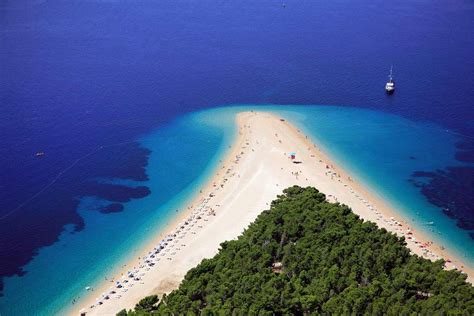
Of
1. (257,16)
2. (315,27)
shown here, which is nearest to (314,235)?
(315,27)

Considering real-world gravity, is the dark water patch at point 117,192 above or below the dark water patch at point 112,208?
above

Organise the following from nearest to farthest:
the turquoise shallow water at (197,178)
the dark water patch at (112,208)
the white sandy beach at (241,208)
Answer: the white sandy beach at (241,208) < the turquoise shallow water at (197,178) < the dark water patch at (112,208)

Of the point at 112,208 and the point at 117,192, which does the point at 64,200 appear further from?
the point at 117,192

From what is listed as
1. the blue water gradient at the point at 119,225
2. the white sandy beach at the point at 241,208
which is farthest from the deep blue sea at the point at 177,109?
the white sandy beach at the point at 241,208

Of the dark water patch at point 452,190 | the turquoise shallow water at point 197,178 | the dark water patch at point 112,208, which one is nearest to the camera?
the turquoise shallow water at point 197,178

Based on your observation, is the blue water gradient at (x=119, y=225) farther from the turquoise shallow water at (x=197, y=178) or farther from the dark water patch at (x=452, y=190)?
the dark water patch at (x=452, y=190)

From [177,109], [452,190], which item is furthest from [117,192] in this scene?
[452,190]
